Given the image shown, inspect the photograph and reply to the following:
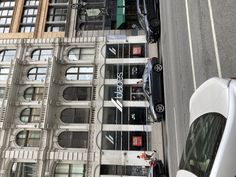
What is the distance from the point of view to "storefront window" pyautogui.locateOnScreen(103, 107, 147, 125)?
82.2ft

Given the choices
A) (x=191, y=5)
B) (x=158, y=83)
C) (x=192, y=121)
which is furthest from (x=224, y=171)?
(x=158, y=83)

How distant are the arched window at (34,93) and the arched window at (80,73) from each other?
8.97 feet

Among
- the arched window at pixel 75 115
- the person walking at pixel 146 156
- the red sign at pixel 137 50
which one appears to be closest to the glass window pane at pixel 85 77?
the arched window at pixel 75 115

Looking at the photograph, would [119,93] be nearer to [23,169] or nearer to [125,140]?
[125,140]

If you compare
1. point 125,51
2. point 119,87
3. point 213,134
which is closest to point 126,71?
point 119,87

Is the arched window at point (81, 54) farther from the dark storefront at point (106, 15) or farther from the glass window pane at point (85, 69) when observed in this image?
the dark storefront at point (106, 15)

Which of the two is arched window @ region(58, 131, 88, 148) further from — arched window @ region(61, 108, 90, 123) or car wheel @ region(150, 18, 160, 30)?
car wheel @ region(150, 18, 160, 30)

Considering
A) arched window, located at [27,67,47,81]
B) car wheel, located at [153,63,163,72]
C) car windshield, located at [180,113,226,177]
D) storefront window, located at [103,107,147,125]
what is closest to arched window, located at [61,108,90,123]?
storefront window, located at [103,107,147,125]

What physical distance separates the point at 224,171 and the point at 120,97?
21097 millimetres

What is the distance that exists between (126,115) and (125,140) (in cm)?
211

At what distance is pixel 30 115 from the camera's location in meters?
26.1

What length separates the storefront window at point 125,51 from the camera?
90.0 ft

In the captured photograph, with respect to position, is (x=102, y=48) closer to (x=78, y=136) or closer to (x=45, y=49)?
(x=45, y=49)

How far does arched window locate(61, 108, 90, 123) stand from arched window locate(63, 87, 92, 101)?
101 centimetres
